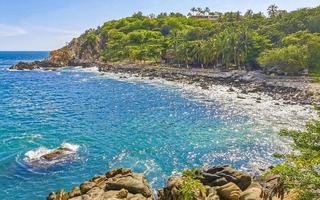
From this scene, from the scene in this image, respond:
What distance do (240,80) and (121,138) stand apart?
63.8 meters

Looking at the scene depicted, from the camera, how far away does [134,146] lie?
4878 centimetres

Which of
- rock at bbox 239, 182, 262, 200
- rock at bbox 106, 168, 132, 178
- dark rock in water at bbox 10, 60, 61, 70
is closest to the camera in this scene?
rock at bbox 239, 182, 262, 200

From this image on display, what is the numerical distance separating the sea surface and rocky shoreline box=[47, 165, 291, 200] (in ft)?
25.8

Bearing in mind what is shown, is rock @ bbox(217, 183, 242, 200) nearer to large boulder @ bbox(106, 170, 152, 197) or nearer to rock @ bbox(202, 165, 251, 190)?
rock @ bbox(202, 165, 251, 190)

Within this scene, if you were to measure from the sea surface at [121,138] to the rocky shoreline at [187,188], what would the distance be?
7862 mm

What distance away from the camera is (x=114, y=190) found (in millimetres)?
26234

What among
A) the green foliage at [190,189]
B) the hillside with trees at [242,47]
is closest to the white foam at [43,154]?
the green foliage at [190,189]

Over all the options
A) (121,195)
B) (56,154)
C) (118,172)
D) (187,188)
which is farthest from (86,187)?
(56,154)

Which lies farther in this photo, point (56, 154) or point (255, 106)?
point (255, 106)

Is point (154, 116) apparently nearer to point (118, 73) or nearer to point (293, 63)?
point (293, 63)

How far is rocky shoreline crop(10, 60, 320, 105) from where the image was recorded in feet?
273

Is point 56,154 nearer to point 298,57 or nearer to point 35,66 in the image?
point 298,57

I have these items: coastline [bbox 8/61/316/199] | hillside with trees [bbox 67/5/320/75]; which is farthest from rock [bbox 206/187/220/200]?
hillside with trees [bbox 67/5/320/75]

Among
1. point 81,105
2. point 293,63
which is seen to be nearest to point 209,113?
point 81,105
